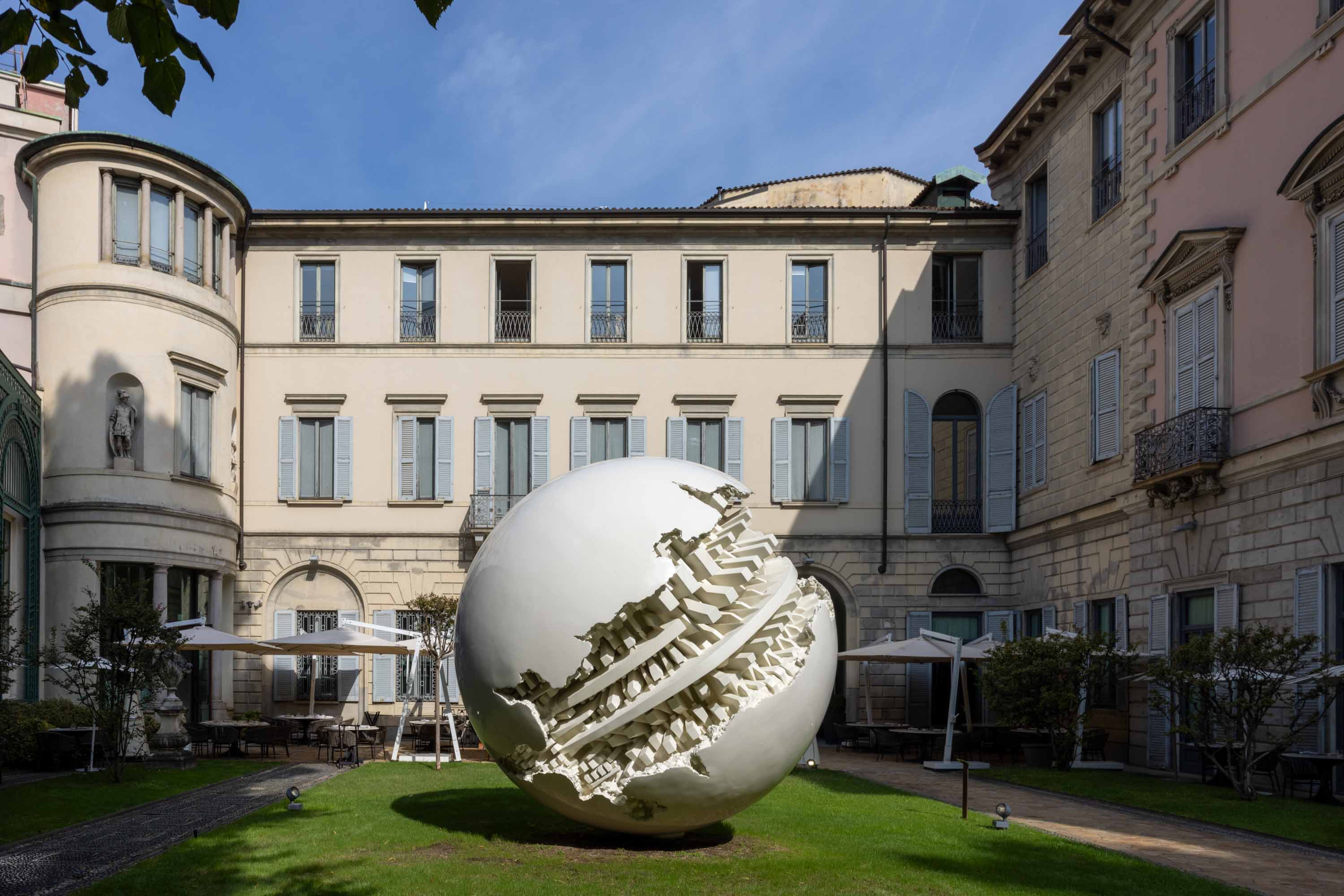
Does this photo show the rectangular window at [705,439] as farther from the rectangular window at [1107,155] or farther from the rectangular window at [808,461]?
the rectangular window at [1107,155]

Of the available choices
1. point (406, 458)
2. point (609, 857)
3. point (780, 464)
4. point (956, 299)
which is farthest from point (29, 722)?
point (956, 299)

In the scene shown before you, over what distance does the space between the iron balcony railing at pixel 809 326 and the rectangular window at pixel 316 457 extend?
11181mm

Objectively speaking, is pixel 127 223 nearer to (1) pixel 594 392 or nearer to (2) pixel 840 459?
(1) pixel 594 392

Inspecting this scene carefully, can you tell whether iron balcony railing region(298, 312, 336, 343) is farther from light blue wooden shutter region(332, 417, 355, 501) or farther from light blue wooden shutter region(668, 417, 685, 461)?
light blue wooden shutter region(668, 417, 685, 461)

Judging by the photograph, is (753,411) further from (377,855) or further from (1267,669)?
(377,855)

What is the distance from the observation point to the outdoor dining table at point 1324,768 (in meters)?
15.0

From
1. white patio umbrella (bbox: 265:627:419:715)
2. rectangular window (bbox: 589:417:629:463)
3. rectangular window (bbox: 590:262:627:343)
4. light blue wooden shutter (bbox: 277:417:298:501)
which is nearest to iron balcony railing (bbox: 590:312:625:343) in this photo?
rectangular window (bbox: 590:262:627:343)

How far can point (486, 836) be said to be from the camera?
36.0 feet

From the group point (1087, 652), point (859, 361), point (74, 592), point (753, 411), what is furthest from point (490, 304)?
point (1087, 652)

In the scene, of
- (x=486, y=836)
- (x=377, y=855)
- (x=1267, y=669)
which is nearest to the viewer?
(x=377, y=855)

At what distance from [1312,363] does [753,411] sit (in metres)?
14.6

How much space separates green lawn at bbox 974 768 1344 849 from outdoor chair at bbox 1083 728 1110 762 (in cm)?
94

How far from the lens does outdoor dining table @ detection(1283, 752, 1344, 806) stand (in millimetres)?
14969

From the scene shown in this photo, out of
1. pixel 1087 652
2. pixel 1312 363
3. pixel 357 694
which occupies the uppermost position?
pixel 1312 363
